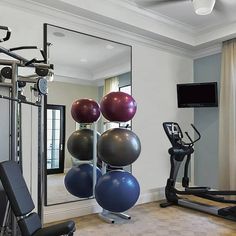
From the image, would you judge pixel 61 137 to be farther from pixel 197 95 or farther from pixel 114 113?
pixel 197 95

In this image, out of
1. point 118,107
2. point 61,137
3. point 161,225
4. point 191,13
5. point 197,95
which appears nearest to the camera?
point 118,107

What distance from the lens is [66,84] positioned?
3605 millimetres

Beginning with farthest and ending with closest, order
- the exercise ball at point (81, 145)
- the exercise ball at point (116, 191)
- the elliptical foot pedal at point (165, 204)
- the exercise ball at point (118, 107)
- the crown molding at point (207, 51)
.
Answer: the crown molding at point (207, 51), the elliptical foot pedal at point (165, 204), the exercise ball at point (81, 145), the exercise ball at point (118, 107), the exercise ball at point (116, 191)

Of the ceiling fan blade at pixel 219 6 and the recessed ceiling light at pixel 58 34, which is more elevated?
the ceiling fan blade at pixel 219 6

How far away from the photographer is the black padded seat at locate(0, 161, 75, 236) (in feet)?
6.22

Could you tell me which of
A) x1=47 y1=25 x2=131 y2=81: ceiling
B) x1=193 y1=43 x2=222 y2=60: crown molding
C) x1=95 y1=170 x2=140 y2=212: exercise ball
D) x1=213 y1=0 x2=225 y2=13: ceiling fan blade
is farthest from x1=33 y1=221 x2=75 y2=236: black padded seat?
x1=193 y1=43 x2=222 y2=60: crown molding

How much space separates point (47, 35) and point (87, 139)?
1.40 metres

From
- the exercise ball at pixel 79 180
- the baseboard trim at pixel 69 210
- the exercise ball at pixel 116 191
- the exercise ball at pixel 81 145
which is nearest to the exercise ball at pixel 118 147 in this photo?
the exercise ball at pixel 116 191

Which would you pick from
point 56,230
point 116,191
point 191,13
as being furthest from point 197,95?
point 56,230

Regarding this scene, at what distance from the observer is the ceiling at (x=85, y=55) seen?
3521 millimetres

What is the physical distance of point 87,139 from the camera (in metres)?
3.52

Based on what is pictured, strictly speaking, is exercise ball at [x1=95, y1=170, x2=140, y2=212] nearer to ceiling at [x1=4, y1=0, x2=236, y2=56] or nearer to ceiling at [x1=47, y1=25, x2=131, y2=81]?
ceiling at [x1=47, y1=25, x2=131, y2=81]

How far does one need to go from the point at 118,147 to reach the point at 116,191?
490 mm

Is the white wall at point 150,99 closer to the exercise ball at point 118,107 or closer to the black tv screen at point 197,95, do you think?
the black tv screen at point 197,95
